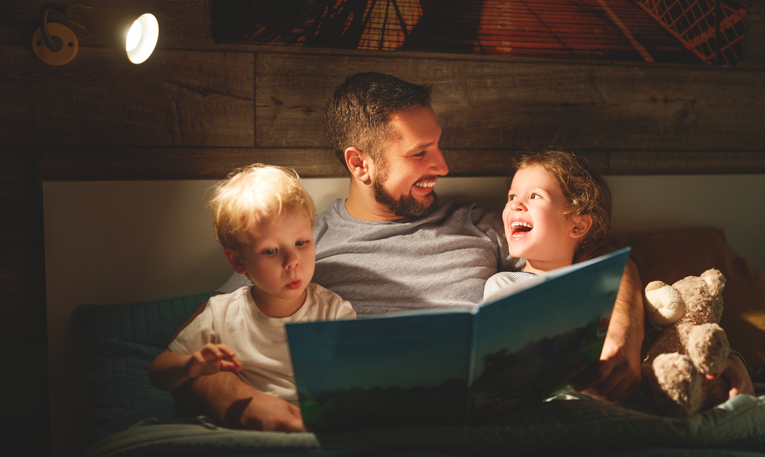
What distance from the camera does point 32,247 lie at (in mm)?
1366

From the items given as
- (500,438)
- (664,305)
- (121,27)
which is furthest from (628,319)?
(121,27)

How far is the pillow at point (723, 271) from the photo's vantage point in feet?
4.47

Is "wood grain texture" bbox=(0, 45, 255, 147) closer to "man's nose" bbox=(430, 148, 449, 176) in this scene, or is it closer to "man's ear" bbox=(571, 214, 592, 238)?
"man's nose" bbox=(430, 148, 449, 176)

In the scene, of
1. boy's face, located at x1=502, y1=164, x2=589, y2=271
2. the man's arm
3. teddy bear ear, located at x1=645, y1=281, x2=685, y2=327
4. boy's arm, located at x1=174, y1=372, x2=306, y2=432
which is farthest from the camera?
boy's face, located at x1=502, y1=164, x2=589, y2=271

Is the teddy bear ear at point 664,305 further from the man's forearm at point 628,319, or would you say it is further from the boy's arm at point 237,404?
A: the boy's arm at point 237,404

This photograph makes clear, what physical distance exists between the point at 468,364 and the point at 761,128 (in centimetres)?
165

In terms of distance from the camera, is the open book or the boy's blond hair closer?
the open book

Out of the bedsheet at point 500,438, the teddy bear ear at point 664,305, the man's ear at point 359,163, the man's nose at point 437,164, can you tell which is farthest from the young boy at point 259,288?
the teddy bear ear at point 664,305

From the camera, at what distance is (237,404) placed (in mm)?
981

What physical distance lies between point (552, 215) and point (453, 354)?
1.89 feet

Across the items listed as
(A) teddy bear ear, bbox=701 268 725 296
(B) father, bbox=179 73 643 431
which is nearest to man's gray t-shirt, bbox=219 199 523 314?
(B) father, bbox=179 73 643 431

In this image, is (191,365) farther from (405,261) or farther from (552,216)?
(552,216)

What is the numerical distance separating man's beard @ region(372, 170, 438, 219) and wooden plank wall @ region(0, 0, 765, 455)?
0.26m

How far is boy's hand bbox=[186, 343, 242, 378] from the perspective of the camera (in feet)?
2.92
